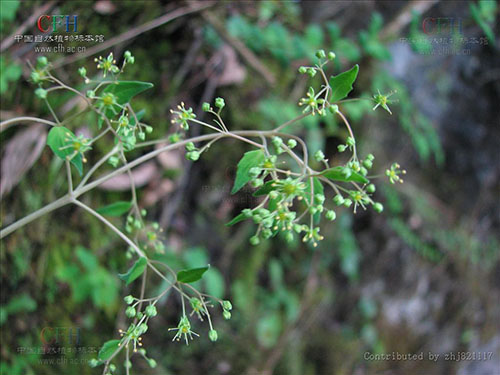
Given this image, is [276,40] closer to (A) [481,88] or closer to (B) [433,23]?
(B) [433,23]

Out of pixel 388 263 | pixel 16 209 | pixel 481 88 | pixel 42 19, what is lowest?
pixel 388 263

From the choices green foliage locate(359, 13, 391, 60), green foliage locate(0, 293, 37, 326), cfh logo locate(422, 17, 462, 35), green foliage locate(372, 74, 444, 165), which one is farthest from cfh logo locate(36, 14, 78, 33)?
cfh logo locate(422, 17, 462, 35)

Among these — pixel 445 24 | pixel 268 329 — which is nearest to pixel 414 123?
pixel 445 24

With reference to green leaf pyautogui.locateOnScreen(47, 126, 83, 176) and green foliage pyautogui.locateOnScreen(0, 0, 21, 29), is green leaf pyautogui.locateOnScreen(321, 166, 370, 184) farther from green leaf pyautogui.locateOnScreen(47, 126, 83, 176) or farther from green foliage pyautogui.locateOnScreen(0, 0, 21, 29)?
green foliage pyautogui.locateOnScreen(0, 0, 21, 29)

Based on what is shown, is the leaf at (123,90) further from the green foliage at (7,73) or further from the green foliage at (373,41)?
the green foliage at (373,41)

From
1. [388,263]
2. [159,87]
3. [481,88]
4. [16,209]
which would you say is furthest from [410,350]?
[16,209]

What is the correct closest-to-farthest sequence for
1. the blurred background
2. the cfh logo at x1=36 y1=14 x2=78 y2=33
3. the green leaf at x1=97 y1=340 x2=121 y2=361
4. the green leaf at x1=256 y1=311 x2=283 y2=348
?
the green leaf at x1=97 y1=340 x2=121 y2=361
the cfh logo at x1=36 y1=14 x2=78 y2=33
the blurred background
the green leaf at x1=256 y1=311 x2=283 y2=348

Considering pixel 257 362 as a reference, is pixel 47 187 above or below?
above
